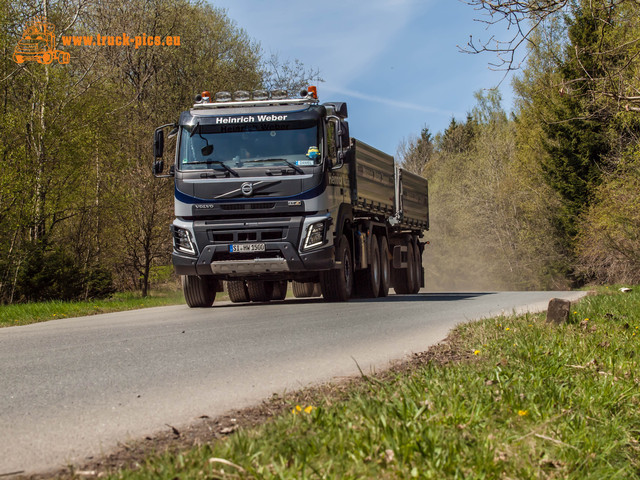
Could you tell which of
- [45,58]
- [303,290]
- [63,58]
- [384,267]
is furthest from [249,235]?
[63,58]

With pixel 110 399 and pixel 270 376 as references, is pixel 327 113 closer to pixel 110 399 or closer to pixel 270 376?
pixel 270 376

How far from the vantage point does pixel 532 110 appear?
39438mm

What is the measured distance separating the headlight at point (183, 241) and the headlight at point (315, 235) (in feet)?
6.74

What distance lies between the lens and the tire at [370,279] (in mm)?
17953

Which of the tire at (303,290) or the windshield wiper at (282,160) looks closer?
the windshield wiper at (282,160)

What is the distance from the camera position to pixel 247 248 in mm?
14203

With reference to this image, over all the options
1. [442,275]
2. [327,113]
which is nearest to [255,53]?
[327,113]

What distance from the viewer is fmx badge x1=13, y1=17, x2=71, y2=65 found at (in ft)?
68.1

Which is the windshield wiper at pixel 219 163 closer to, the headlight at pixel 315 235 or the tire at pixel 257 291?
the headlight at pixel 315 235

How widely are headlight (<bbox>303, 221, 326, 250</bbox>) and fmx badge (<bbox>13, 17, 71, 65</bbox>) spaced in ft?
35.5

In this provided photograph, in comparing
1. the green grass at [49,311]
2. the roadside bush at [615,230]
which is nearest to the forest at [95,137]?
the green grass at [49,311]

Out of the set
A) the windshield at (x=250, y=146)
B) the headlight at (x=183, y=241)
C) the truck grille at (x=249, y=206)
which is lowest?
the headlight at (x=183, y=241)

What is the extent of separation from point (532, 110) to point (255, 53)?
46.8 ft

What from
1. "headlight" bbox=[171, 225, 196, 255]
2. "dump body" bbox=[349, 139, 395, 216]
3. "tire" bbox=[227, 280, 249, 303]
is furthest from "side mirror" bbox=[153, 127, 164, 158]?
"dump body" bbox=[349, 139, 395, 216]
